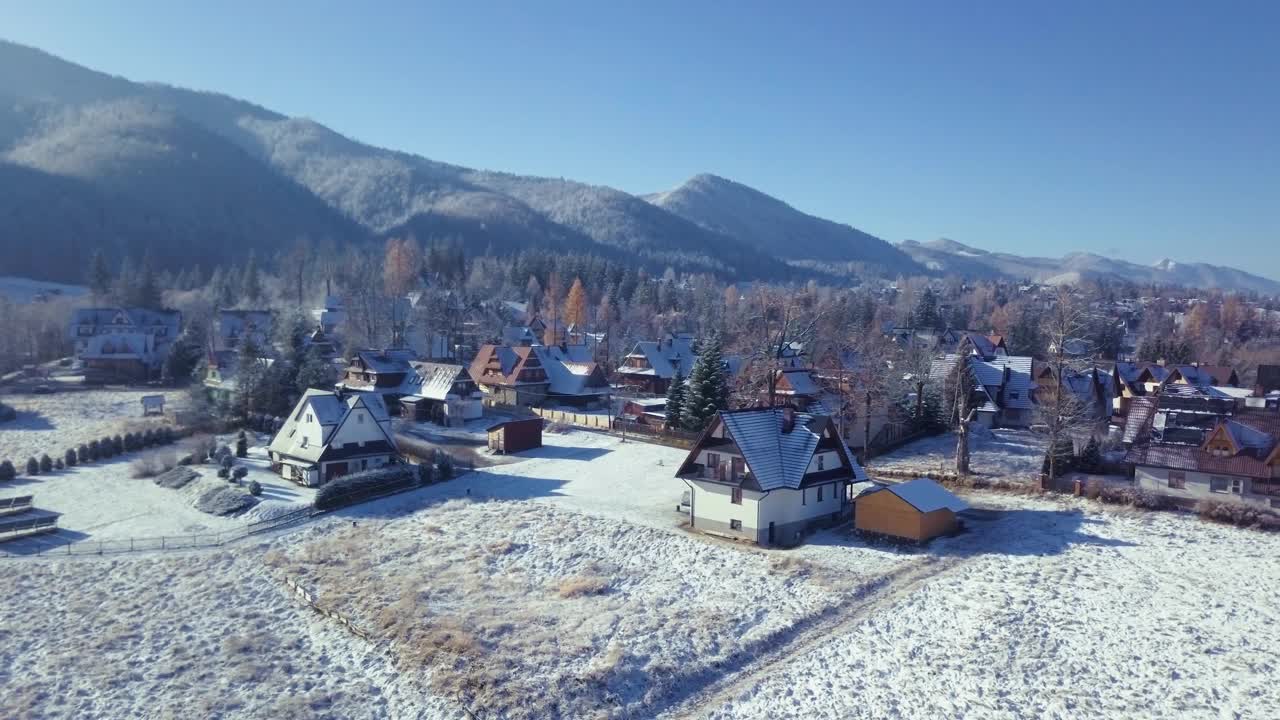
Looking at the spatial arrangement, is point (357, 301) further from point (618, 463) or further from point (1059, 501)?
point (1059, 501)

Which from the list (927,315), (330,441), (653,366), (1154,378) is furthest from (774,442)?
(927,315)

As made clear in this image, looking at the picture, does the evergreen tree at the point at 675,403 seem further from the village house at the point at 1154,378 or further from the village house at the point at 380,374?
the village house at the point at 1154,378

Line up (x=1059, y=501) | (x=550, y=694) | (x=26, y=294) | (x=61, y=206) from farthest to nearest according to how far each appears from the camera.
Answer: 1. (x=61, y=206)
2. (x=26, y=294)
3. (x=1059, y=501)
4. (x=550, y=694)

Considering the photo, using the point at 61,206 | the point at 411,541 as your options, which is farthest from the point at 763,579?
the point at 61,206

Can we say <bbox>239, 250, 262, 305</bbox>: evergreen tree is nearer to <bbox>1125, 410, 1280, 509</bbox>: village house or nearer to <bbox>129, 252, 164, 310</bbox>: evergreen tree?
<bbox>129, 252, 164, 310</bbox>: evergreen tree

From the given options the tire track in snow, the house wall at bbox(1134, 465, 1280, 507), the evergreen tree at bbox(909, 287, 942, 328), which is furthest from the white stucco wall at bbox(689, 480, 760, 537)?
the evergreen tree at bbox(909, 287, 942, 328)

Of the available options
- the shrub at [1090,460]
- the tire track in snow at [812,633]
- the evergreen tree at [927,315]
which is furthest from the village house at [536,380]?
the evergreen tree at [927,315]
